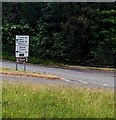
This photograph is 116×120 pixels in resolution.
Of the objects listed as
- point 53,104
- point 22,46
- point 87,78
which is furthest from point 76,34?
point 53,104

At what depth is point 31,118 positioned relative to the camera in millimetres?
7594

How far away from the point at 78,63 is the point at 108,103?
2778 centimetres

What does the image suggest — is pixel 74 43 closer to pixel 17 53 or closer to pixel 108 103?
pixel 17 53

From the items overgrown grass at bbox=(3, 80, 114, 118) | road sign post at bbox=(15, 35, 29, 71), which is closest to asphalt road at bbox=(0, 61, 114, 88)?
road sign post at bbox=(15, 35, 29, 71)

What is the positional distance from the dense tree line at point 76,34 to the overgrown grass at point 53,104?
25.0 metres

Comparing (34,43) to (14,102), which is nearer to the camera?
(14,102)

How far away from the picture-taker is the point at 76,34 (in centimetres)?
3703

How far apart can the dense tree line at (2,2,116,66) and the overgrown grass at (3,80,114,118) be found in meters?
25.0

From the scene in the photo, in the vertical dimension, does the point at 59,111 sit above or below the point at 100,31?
below

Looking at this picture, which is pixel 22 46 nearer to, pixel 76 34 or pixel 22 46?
pixel 22 46

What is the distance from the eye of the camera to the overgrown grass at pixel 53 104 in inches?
315

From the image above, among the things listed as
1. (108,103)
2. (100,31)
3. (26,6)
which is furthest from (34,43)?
(108,103)

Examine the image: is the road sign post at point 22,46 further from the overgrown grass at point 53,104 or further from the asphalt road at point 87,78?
the overgrown grass at point 53,104

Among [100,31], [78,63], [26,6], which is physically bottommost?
[78,63]
